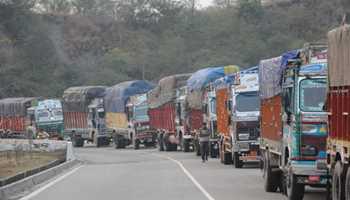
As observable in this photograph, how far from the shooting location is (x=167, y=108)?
53906 millimetres

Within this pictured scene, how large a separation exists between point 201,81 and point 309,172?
2725 centimetres

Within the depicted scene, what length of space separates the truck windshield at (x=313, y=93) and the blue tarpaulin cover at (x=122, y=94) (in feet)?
132

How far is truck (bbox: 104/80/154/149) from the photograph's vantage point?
57781 mm

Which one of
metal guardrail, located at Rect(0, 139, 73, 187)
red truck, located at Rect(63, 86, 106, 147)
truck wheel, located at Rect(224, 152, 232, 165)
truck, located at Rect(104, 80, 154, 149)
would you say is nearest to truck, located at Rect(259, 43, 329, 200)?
truck wheel, located at Rect(224, 152, 232, 165)

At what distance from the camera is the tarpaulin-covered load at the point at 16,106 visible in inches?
2753

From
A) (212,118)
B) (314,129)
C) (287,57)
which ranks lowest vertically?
(314,129)

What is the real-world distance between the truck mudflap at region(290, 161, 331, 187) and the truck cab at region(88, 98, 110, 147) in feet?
149

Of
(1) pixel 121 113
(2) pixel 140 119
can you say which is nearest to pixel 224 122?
(2) pixel 140 119

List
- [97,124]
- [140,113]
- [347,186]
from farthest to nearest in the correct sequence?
[97,124] < [140,113] < [347,186]

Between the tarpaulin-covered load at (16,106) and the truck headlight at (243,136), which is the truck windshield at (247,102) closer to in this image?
the truck headlight at (243,136)

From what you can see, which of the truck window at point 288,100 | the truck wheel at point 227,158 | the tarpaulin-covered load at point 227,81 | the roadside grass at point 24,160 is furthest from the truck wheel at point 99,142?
the truck window at point 288,100

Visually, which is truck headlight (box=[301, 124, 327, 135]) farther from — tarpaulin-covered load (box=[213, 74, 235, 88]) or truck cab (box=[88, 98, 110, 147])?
truck cab (box=[88, 98, 110, 147])

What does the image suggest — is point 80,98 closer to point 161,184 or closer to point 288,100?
point 161,184

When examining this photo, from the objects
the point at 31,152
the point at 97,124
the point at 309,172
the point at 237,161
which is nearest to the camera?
the point at 309,172
